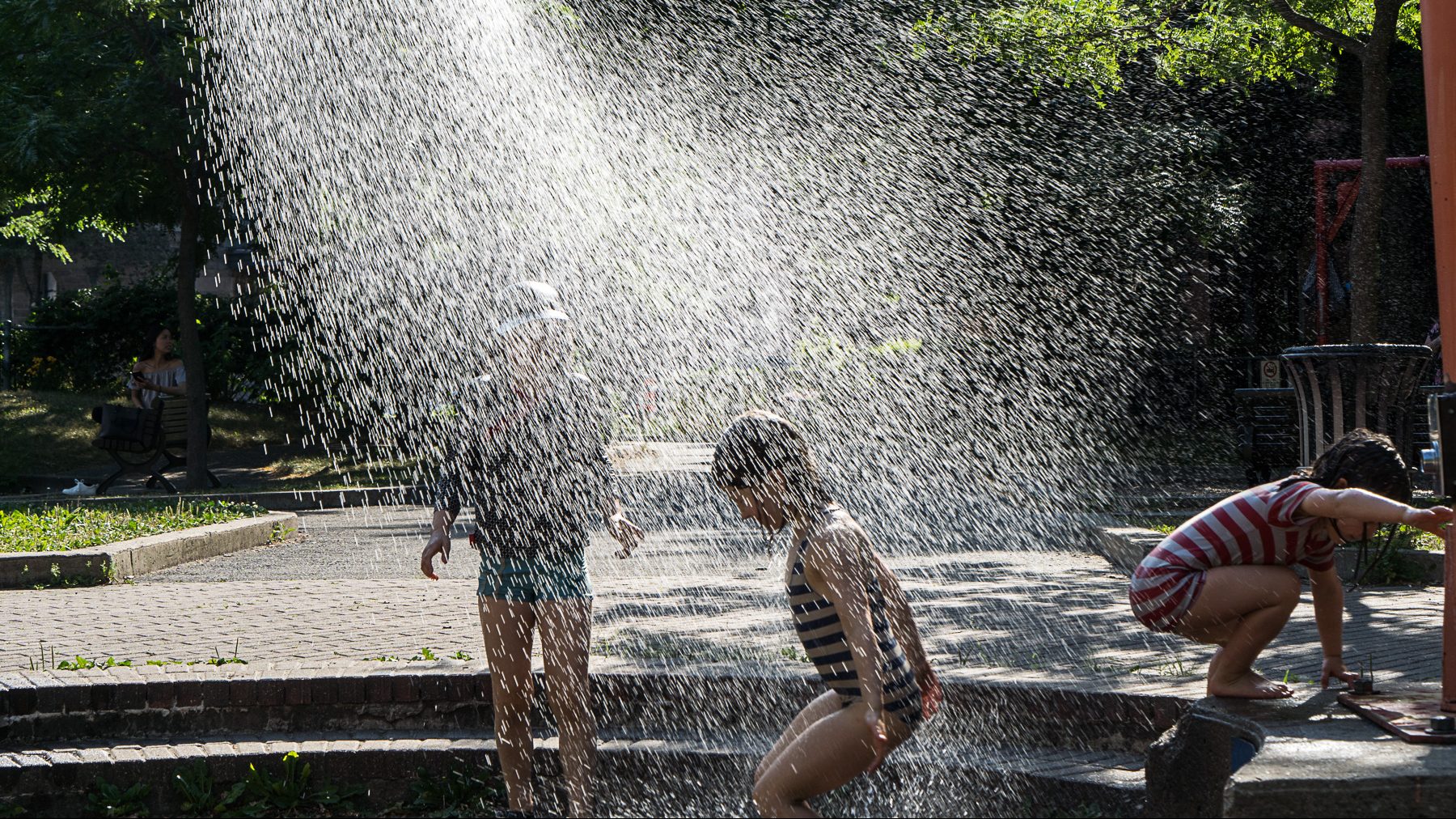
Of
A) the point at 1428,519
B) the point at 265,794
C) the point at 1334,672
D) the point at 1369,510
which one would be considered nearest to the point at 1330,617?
the point at 1334,672

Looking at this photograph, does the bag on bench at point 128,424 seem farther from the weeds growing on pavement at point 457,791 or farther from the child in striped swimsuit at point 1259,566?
the child in striped swimsuit at point 1259,566

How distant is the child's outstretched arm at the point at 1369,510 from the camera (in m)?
3.73

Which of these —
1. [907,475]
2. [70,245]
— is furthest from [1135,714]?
[70,245]

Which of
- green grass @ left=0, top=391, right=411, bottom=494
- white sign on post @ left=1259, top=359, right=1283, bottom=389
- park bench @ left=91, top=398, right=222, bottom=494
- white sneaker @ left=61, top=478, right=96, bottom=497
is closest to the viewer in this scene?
white sign on post @ left=1259, top=359, right=1283, bottom=389

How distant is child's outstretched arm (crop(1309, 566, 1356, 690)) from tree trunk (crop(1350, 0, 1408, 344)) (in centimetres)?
711

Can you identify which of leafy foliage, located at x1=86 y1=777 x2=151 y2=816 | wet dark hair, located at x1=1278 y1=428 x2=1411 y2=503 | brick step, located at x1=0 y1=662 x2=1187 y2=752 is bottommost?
leafy foliage, located at x1=86 y1=777 x2=151 y2=816

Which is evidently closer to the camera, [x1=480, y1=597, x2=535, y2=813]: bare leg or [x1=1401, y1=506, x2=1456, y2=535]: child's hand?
[x1=1401, y1=506, x2=1456, y2=535]: child's hand

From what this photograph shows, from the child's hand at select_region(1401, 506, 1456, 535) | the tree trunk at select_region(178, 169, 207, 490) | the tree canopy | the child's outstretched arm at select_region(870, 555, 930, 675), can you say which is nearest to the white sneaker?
the tree trunk at select_region(178, 169, 207, 490)

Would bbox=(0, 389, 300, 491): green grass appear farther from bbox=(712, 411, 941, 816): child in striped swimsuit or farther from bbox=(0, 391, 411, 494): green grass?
bbox=(712, 411, 941, 816): child in striped swimsuit

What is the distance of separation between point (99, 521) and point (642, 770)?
25.2 feet

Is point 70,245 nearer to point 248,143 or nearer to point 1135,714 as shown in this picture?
point 248,143

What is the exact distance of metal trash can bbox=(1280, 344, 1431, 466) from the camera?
29.1 ft

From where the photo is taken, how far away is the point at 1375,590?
7.98 metres

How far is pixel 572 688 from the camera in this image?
4.67m
